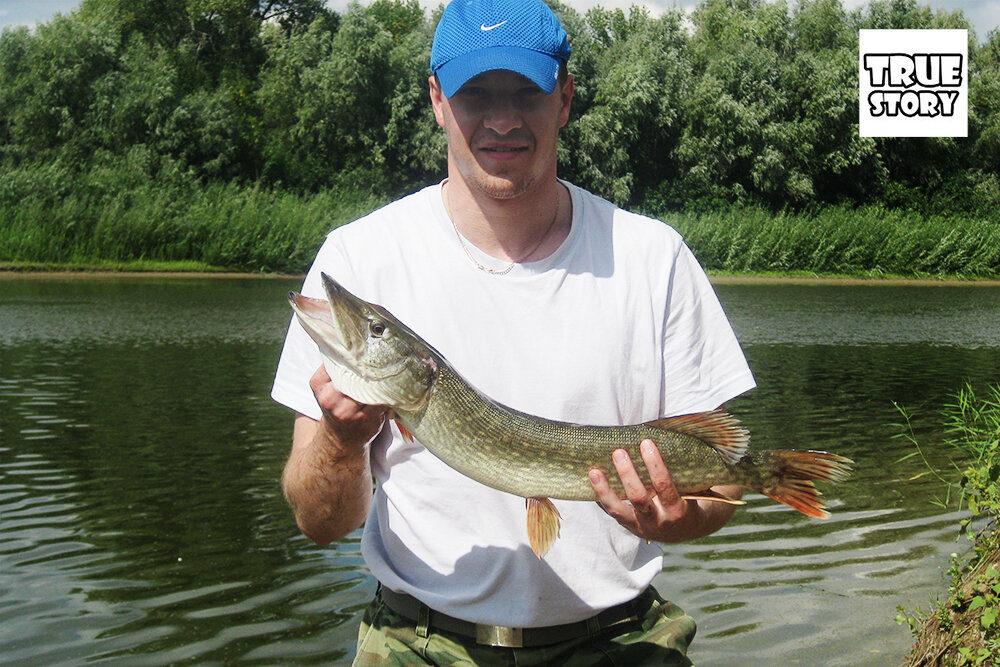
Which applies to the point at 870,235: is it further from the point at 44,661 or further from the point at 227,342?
the point at 44,661

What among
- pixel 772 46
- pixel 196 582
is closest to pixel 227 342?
pixel 196 582

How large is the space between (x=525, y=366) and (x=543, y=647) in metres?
0.64

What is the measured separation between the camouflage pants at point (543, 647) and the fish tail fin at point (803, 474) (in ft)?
1.35

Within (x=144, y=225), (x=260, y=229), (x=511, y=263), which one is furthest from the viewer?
(x=260, y=229)

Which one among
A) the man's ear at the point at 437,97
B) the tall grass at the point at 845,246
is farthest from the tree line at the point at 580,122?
the man's ear at the point at 437,97

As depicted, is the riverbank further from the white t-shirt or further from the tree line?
the white t-shirt

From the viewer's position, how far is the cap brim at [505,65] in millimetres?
2699

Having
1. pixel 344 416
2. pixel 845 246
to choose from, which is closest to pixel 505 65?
pixel 344 416

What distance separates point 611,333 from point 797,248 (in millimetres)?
34301

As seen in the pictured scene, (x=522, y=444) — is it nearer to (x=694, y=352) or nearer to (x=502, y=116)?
(x=694, y=352)

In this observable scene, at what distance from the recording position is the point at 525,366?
254 cm

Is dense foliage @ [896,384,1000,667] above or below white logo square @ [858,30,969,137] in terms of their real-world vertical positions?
below

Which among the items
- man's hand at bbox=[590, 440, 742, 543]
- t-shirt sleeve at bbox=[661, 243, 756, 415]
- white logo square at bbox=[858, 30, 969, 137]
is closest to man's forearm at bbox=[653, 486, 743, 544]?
man's hand at bbox=[590, 440, 742, 543]

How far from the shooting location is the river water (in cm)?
554
